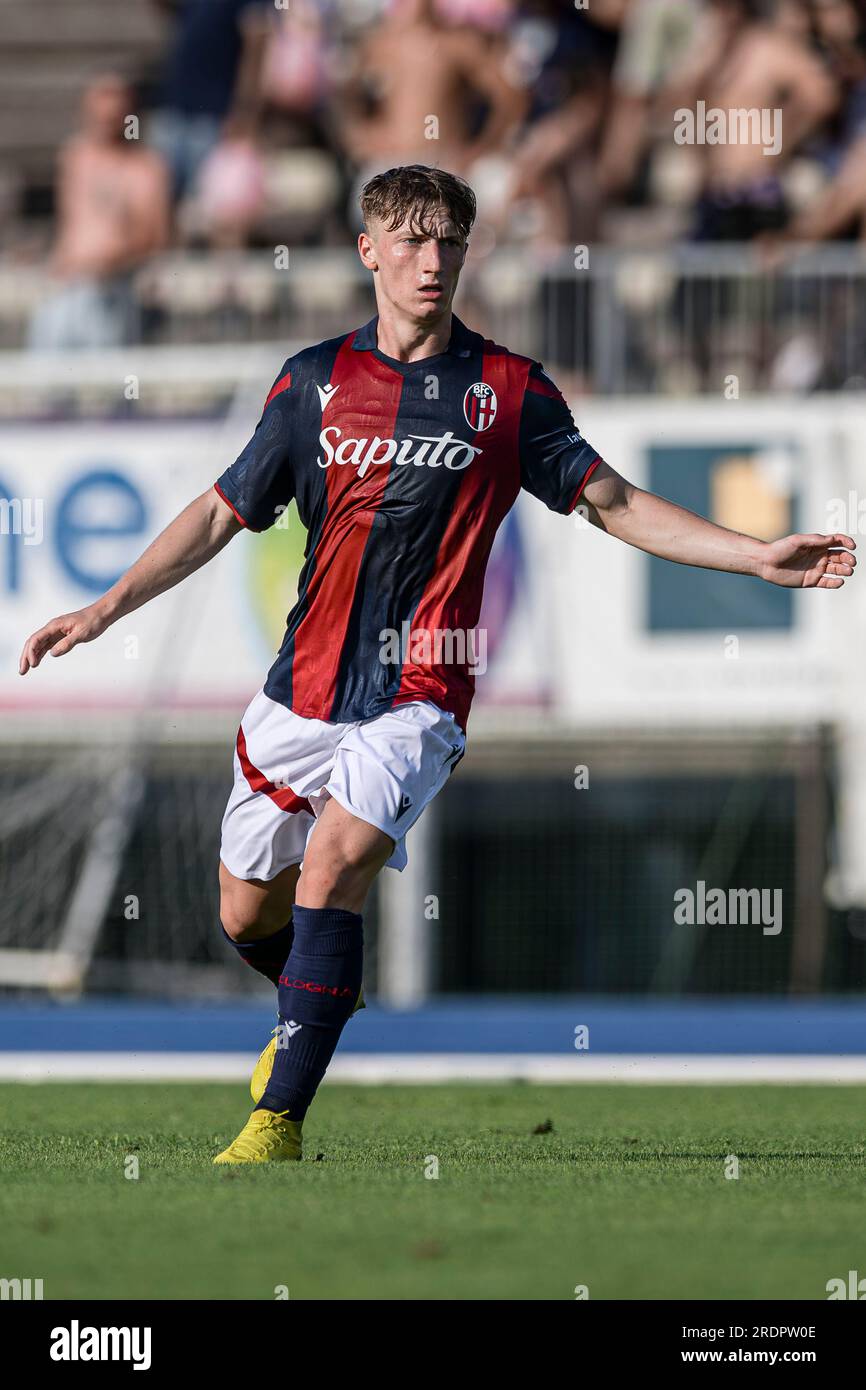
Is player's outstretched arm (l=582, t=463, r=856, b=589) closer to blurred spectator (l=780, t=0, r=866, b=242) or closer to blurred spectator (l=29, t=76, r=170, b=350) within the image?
blurred spectator (l=780, t=0, r=866, b=242)

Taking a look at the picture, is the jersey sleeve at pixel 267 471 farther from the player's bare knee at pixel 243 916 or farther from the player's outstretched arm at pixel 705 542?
the player's bare knee at pixel 243 916

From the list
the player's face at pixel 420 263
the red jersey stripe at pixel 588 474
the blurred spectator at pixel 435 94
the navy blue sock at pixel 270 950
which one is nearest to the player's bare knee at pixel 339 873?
the navy blue sock at pixel 270 950

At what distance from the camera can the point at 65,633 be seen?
551 centimetres

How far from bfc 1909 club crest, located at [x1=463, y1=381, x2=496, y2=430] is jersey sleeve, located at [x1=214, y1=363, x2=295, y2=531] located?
0.44 m

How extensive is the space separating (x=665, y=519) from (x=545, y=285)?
6115mm

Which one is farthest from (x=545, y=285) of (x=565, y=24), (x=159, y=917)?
(x=159, y=917)

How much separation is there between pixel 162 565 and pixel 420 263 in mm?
996

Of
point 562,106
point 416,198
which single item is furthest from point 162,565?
point 562,106

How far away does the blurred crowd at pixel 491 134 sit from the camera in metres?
12.2

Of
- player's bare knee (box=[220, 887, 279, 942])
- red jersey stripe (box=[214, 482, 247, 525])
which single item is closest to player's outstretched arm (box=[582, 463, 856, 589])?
red jersey stripe (box=[214, 482, 247, 525])

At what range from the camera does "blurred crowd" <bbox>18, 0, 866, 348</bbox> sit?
40.1 feet

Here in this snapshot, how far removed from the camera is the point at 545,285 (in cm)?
1141

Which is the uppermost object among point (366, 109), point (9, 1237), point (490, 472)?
point (366, 109)

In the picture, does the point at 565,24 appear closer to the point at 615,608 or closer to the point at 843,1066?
the point at 615,608
